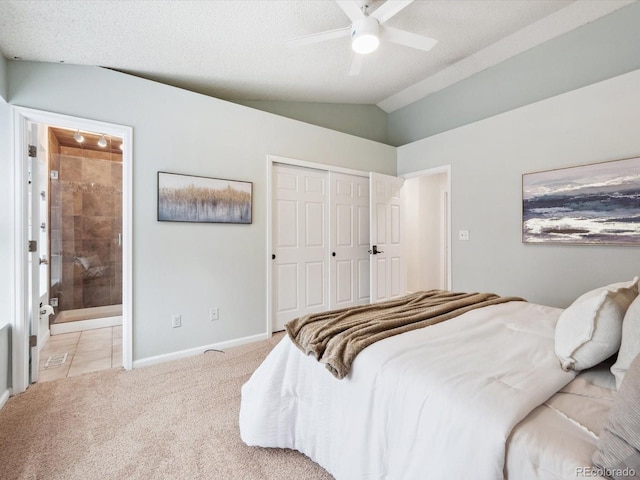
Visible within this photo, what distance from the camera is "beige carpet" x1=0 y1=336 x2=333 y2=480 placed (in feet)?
4.81

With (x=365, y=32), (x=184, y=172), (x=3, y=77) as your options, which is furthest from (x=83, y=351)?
(x=365, y=32)

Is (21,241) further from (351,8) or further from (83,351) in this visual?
(351,8)

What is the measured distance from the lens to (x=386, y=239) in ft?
13.7

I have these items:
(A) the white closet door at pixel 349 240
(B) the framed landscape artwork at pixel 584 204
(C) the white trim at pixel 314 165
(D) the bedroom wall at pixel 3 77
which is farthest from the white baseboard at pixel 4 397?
(B) the framed landscape artwork at pixel 584 204

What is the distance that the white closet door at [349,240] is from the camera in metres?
3.87

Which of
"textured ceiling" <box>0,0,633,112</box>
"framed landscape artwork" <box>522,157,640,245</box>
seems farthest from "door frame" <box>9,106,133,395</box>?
"framed landscape artwork" <box>522,157,640,245</box>

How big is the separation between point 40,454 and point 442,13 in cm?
403

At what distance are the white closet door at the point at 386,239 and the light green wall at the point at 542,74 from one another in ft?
3.23

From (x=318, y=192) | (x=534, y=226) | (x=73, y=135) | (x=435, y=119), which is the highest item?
(x=435, y=119)

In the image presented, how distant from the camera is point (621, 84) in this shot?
2.55 m

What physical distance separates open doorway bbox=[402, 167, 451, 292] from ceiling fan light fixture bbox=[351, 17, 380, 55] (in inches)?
124

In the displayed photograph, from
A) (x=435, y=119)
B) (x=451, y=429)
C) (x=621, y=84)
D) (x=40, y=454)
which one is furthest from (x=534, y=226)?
(x=40, y=454)

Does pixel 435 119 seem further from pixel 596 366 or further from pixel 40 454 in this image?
pixel 40 454

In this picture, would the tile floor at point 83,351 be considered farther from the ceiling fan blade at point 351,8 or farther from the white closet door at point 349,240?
the ceiling fan blade at point 351,8
